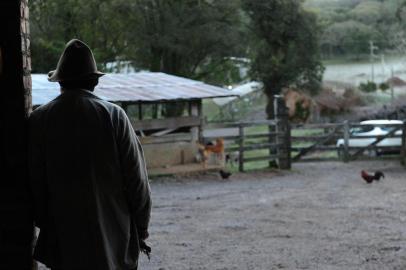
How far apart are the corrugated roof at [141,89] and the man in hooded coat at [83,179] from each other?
42.8 ft

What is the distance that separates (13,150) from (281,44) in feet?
90.4

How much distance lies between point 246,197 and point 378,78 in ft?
136

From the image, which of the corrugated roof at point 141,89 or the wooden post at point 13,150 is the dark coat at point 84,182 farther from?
the corrugated roof at point 141,89

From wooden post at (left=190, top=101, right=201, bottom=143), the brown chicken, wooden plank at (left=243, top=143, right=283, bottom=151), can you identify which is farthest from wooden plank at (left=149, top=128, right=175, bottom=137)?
wooden plank at (left=243, top=143, right=283, bottom=151)

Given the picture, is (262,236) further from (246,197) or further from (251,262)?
(246,197)

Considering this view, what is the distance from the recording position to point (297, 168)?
70.7ft

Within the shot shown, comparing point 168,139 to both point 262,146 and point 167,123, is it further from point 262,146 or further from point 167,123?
point 262,146

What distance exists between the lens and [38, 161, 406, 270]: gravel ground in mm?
7664

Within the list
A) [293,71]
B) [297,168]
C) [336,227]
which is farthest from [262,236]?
[293,71]

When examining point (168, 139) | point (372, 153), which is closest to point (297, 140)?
point (372, 153)

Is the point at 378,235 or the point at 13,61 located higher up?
the point at 13,61

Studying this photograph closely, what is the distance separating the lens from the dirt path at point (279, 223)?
7.68 metres

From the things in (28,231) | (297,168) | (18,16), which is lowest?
(297,168)

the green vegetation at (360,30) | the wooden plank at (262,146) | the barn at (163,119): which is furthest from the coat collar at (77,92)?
the green vegetation at (360,30)
